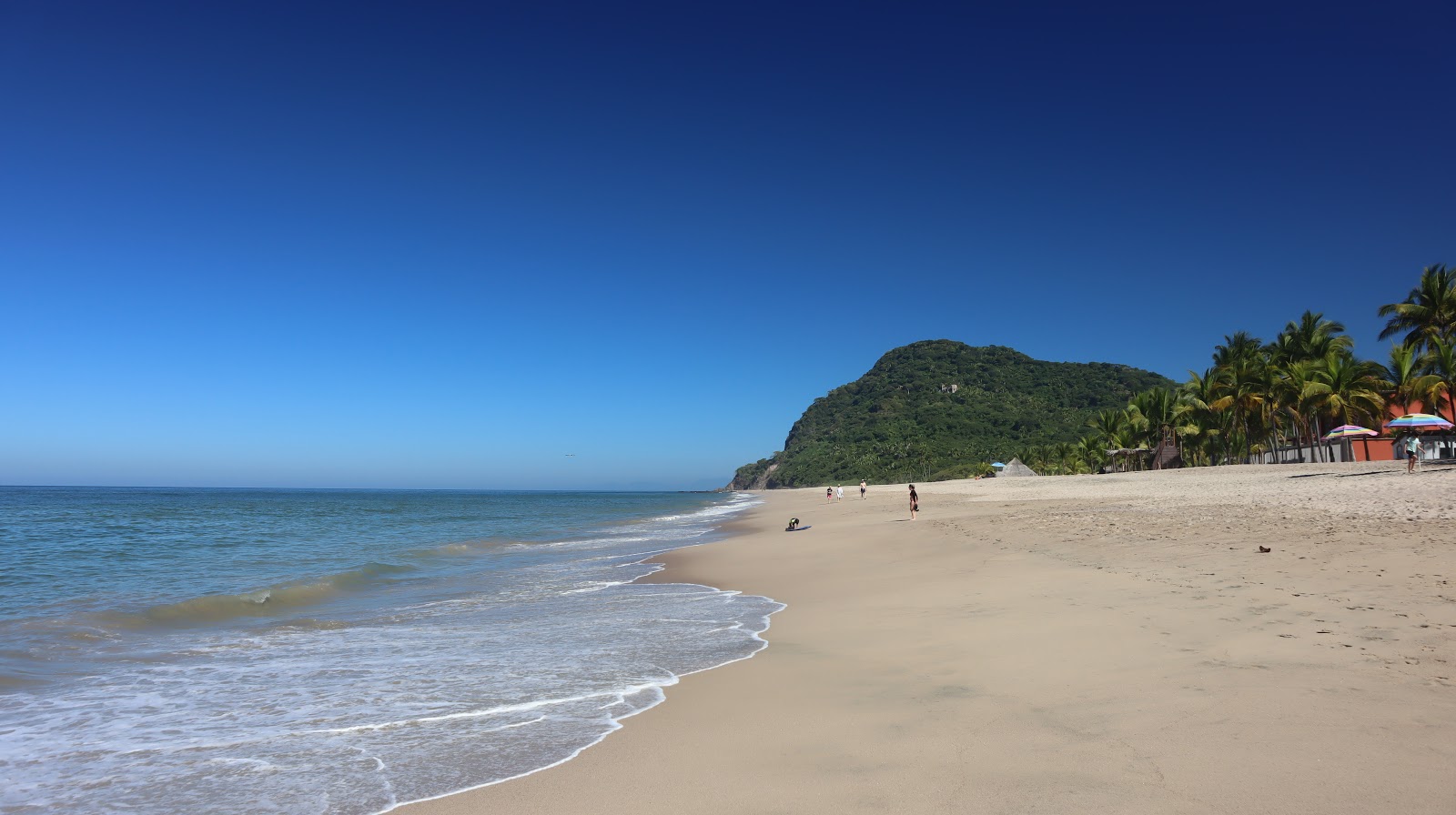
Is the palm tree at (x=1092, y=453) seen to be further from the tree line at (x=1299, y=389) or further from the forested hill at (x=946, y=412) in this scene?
the forested hill at (x=946, y=412)

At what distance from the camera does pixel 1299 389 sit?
1698 inches

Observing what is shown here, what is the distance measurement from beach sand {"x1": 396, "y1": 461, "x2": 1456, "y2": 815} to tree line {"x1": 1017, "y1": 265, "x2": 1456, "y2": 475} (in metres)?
36.4

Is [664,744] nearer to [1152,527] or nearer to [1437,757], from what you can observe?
[1437,757]

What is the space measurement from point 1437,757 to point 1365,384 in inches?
1970

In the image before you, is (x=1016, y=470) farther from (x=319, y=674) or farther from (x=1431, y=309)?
(x=319, y=674)

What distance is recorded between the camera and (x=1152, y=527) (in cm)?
1395

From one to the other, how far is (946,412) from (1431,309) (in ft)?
310

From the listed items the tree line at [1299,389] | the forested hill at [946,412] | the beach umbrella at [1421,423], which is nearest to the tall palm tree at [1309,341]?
the tree line at [1299,389]

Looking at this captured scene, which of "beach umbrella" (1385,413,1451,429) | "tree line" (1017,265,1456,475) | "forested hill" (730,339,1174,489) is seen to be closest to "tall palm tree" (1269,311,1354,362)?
"tree line" (1017,265,1456,475)

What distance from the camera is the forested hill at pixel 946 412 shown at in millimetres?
111562

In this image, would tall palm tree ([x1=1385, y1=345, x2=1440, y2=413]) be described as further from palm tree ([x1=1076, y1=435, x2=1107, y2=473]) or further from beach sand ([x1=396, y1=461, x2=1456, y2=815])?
beach sand ([x1=396, y1=461, x2=1456, y2=815])

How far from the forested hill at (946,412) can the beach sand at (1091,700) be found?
79.1 metres

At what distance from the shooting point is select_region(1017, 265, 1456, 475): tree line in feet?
121

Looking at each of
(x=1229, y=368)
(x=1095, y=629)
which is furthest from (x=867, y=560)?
(x=1229, y=368)
